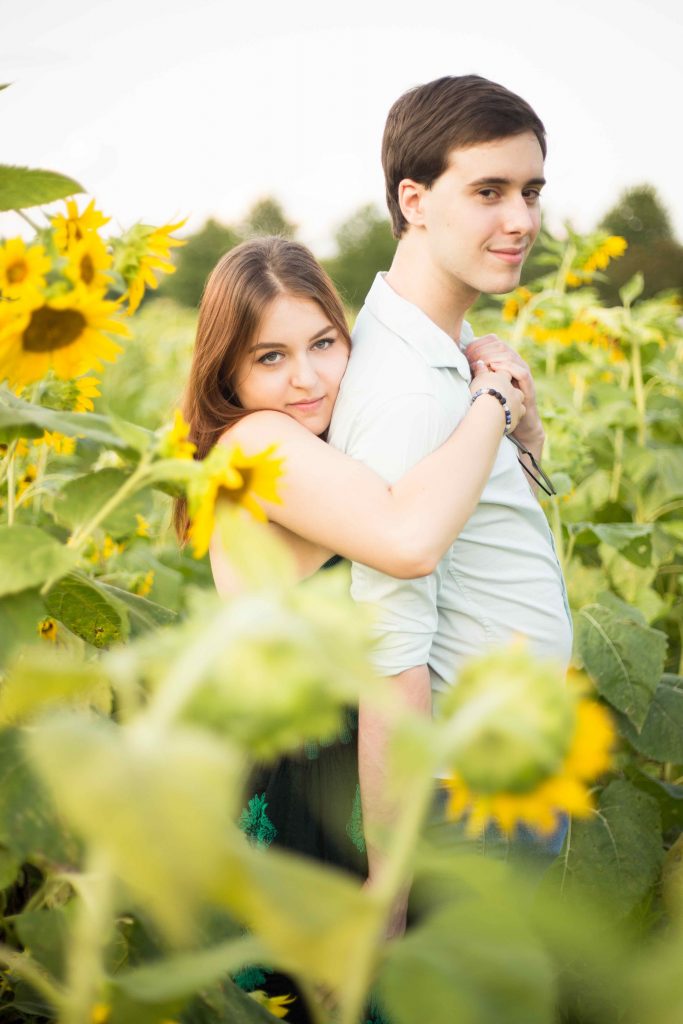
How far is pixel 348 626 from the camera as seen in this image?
36 centimetres

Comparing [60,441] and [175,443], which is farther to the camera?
[60,441]

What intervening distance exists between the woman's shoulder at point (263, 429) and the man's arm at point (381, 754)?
0.34m

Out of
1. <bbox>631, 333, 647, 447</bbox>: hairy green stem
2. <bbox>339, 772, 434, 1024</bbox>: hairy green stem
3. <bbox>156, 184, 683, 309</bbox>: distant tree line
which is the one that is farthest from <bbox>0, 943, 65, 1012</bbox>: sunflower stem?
<bbox>156, 184, 683, 309</bbox>: distant tree line

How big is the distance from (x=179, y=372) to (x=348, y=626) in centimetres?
767

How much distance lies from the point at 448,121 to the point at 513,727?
4.46 feet

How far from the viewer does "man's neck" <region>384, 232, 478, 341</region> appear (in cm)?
153

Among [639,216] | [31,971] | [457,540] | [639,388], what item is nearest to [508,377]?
[457,540]

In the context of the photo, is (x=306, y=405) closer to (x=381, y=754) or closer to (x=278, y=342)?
Result: (x=278, y=342)

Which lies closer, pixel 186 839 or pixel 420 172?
pixel 186 839

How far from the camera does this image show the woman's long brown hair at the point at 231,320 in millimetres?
1434

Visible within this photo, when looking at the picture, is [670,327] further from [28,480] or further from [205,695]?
[205,695]

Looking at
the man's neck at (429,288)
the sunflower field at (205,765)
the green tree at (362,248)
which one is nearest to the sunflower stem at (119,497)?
the sunflower field at (205,765)

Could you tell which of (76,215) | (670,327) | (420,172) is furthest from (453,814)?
(670,327)

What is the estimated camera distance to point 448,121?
153 cm
